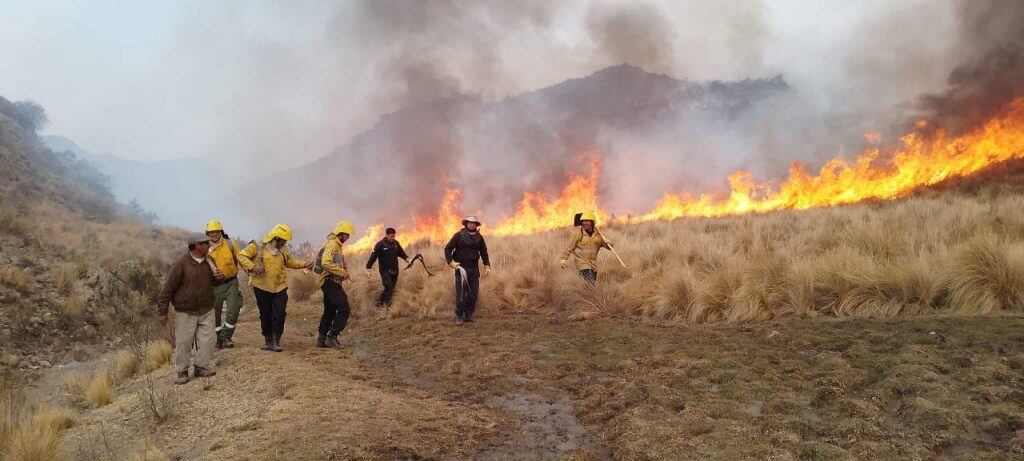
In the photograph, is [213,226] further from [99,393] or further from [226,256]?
[99,393]

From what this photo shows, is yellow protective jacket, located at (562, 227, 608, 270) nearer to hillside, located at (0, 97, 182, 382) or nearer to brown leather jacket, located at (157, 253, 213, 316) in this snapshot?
brown leather jacket, located at (157, 253, 213, 316)

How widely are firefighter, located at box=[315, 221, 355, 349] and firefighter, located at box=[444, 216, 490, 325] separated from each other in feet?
6.68

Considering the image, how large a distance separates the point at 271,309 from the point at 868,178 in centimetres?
2391

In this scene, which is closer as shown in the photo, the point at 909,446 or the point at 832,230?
the point at 909,446

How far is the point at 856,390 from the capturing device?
4281mm

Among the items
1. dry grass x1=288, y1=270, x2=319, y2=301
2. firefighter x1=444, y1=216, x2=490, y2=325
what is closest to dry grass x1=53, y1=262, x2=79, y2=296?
dry grass x1=288, y1=270, x2=319, y2=301

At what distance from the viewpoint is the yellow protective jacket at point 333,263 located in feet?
25.7

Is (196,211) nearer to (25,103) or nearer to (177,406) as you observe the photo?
(25,103)

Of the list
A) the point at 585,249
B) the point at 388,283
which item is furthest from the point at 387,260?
the point at 585,249

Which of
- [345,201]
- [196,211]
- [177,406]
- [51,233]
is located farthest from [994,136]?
[196,211]

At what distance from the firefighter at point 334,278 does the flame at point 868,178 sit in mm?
12372

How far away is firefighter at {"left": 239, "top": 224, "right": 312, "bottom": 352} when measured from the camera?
7.43m

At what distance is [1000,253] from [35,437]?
9.87 m

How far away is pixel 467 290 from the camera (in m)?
9.61
